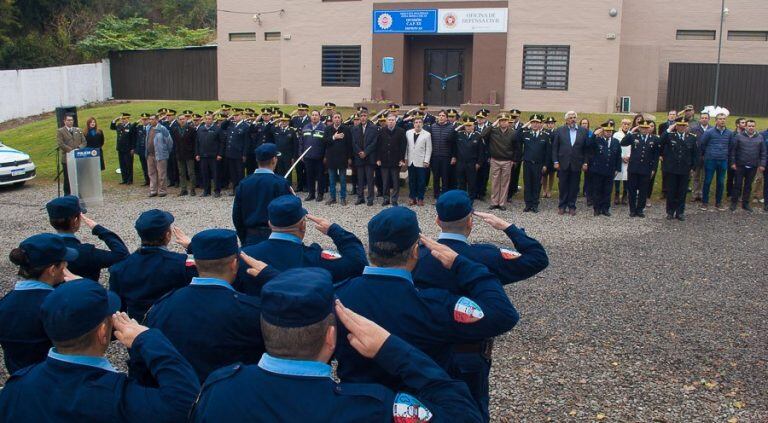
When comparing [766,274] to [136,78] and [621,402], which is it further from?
[136,78]

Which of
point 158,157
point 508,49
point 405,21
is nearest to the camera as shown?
point 158,157

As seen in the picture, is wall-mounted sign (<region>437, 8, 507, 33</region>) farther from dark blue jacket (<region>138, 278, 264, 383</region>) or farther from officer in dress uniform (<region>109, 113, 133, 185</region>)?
dark blue jacket (<region>138, 278, 264, 383</region>)

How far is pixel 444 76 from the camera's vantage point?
24812mm

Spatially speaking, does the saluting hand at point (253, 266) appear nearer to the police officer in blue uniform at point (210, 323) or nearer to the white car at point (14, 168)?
the police officer in blue uniform at point (210, 323)

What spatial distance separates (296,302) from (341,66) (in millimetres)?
23286

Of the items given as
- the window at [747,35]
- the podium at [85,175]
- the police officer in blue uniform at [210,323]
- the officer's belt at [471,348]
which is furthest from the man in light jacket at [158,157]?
the window at [747,35]

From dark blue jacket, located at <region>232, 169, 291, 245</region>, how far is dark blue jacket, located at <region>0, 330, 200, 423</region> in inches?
165

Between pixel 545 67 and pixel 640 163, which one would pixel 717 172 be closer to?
pixel 640 163

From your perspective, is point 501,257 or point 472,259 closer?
point 472,259

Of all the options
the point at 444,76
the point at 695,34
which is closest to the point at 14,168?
the point at 444,76

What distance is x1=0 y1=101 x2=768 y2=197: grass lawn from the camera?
64.6ft

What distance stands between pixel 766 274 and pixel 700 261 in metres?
0.90

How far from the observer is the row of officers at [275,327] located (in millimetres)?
2430

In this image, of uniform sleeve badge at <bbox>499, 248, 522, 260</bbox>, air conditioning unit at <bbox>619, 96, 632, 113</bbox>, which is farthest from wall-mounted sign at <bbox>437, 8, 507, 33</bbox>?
uniform sleeve badge at <bbox>499, 248, 522, 260</bbox>
